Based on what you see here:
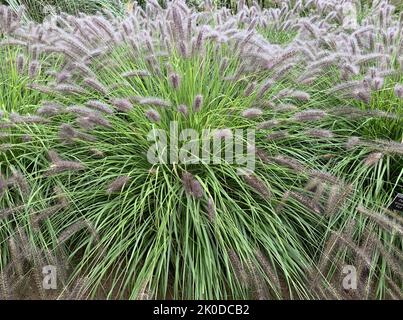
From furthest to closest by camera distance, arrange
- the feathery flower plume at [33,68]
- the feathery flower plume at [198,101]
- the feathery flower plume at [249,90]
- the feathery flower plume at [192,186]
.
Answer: the feathery flower plume at [33,68] → the feathery flower plume at [249,90] → the feathery flower plume at [198,101] → the feathery flower plume at [192,186]

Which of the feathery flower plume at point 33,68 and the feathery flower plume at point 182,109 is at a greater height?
the feathery flower plume at point 33,68

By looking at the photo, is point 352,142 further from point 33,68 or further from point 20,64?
point 20,64

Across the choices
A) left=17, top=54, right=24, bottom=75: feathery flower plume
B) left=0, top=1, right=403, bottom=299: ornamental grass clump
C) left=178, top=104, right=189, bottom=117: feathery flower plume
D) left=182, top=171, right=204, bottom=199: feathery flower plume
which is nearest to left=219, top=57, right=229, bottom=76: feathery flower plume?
left=0, top=1, right=403, bottom=299: ornamental grass clump

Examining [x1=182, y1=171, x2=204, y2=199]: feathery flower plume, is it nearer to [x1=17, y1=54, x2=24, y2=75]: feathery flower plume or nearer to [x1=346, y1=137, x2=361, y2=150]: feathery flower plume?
[x1=346, y1=137, x2=361, y2=150]: feathery flower plume

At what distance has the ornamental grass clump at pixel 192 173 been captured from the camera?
103 inches

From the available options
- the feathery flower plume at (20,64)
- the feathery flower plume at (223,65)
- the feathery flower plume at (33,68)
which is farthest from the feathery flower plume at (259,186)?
the feathery flower plume at (20,64)

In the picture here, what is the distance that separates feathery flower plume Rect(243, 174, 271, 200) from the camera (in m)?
2.68

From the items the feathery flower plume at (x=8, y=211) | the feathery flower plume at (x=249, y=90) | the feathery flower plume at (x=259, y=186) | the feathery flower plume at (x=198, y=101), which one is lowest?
the feathery flower plume at (x=8, y=211)

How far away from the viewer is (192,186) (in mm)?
2633

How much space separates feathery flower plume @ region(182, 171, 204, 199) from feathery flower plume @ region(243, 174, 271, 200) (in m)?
0.29

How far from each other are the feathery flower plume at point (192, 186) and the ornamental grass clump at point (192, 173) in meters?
0.01

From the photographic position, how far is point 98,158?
10.2 feet

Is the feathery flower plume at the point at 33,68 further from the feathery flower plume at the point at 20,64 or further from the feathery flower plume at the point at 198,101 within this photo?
the feathery flower plume at the point at 198,101
